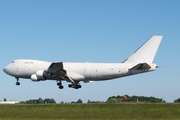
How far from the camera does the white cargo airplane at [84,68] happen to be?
261 ft

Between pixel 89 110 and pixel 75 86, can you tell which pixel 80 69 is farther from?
pixel 89 110

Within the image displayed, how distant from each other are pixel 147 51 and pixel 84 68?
12607 mm

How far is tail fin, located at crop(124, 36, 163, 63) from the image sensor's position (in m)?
79.6

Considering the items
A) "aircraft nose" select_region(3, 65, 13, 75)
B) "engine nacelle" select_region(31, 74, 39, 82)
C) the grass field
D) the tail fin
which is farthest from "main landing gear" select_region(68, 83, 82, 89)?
the grass field

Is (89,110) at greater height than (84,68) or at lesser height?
lesser

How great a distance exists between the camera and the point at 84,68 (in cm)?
8294

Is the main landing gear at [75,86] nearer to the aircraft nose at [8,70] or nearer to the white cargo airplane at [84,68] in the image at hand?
the white cargo airplane at [84,68]

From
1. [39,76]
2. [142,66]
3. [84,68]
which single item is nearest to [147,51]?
[142,66]

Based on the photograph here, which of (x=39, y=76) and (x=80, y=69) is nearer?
(x=39, y=76)

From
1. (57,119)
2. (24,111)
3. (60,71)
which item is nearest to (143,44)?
(60,71)

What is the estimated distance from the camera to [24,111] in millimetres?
54656

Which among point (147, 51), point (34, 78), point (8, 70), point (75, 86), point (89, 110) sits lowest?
point (89, 110)

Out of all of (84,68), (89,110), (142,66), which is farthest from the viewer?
(84,68)

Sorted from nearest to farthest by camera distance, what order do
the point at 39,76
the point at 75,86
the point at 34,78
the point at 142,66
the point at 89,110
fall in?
the point at 89,110
the point at 142,66
the point at 39,76
the point at 34,78
the point at 75,86
